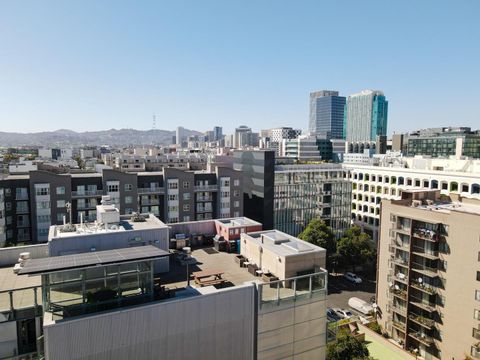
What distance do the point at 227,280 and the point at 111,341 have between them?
9423mm

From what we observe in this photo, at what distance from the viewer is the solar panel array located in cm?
1708

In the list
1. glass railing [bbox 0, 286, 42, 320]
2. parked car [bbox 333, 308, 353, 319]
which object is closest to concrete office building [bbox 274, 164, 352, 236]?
parked car [bbox 333, 308, 353, 319]

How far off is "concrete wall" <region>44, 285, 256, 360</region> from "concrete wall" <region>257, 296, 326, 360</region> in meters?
0.92

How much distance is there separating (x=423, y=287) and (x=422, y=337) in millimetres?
6170

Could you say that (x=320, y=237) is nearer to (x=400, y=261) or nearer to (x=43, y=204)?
(x=400, y=261)

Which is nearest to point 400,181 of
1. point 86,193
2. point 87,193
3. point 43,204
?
point 87,193

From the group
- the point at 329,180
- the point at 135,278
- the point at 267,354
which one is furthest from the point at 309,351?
the point at 329,180

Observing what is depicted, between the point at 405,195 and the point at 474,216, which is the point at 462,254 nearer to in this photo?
the point at 474,216

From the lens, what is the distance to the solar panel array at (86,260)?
672 inches

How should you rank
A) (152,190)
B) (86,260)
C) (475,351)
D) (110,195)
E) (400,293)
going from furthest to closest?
(152,190) → (110,195) → (400,293) → (475,351) → (86,260)

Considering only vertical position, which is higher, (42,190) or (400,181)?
(400,181)

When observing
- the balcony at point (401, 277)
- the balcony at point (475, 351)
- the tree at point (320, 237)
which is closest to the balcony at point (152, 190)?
the tree at point (320, 237)

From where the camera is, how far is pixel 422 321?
42.8m

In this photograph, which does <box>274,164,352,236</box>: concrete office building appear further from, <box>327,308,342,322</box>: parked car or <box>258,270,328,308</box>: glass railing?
<box>258,270,328,308</box>: glass railing
